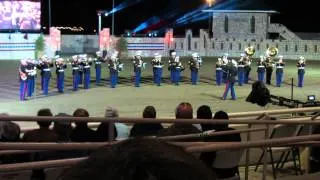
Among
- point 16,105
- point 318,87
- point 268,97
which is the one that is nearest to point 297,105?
point 268,97

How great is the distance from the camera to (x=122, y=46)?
135 feet

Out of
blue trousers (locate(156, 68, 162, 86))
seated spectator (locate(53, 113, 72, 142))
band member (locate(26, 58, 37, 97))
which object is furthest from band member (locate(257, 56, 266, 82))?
seated spectator (locate(53, 113, 72, 142))

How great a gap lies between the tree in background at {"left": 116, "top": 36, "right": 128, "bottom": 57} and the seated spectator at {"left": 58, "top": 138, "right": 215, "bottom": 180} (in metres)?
39.5

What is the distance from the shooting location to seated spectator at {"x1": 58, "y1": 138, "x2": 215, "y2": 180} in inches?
45.1

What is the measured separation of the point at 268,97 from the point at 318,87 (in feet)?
36.9

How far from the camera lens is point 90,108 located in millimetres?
17422

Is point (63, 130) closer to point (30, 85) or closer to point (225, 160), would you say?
point (225, 160)

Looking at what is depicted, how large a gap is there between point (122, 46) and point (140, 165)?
40062mm

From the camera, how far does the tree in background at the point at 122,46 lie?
40.7 meters

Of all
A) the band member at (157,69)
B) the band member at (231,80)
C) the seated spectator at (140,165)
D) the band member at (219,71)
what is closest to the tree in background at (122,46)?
the band member at (157,69)

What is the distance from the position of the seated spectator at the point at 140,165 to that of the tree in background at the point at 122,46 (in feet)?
130

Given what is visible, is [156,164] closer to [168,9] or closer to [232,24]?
[232,24]

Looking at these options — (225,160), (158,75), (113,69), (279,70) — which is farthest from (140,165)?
(279,70)

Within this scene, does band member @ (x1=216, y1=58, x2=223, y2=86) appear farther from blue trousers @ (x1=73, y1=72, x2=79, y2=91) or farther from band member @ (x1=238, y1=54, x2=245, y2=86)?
blue trousers @ (x1=73, y1=72, x2=79, y2=91)
